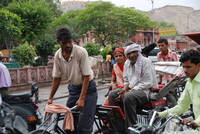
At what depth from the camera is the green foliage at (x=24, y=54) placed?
1587 centimetres

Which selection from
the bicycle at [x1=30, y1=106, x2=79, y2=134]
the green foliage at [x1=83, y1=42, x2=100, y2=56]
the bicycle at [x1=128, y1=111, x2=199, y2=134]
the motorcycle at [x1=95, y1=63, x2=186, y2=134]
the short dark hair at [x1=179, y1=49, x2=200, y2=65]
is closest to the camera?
the bicycle at [x1=128, y1=111, x2=199, y2=134]

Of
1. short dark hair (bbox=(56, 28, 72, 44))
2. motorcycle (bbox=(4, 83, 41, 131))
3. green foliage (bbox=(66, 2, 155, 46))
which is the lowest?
motorcycle (bbox=(4, 83, 41, 131))

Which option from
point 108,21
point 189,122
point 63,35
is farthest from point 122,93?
point 108,21

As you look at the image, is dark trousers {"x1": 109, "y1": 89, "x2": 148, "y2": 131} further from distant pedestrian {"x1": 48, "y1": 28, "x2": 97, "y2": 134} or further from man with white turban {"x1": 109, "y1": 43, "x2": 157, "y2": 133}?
distant pedestrian {"x1": 48, "y1": 28, "x2": 97, "y2": 134}

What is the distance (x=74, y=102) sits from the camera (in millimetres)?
3674

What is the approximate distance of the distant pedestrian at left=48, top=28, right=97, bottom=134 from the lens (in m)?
3.38

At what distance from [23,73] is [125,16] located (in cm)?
1957

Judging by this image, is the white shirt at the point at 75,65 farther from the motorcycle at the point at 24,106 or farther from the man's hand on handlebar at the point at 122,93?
the motorcycle at the point at 24,106

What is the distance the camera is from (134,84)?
14.0 ft

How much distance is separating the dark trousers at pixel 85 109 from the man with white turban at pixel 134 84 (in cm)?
70

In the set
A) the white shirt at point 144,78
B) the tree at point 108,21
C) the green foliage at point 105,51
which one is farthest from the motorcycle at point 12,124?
the tree at point 108,21

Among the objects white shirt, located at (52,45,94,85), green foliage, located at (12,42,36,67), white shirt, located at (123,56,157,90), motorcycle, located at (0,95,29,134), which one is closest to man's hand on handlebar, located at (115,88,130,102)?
white shirt, located at (123,56,157,90)

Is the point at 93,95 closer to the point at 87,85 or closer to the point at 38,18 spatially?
the point at 87,85

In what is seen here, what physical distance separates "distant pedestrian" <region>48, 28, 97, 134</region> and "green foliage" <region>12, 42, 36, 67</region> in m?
12.9
